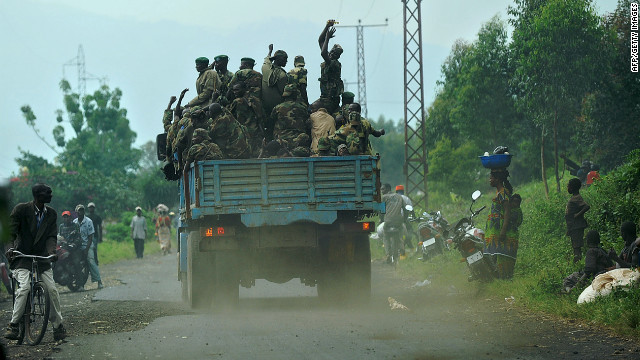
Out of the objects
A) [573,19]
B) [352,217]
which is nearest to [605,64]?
[573,19]

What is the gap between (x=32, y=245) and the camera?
973cm

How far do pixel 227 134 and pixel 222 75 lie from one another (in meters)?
2.32

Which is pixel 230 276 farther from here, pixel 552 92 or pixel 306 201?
pixel 552 92

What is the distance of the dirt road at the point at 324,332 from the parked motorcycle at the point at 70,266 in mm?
3175

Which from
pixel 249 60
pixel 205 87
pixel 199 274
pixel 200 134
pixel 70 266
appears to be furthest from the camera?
pixel 70 266

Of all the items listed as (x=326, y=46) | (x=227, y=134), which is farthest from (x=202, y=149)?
(x=326, y=46)

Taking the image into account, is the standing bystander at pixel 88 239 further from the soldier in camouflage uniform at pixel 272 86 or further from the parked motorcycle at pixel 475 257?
the parked motorcycle at pixel 475 257

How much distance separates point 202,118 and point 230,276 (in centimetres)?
228

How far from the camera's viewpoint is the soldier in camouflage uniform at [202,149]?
11.6 metres

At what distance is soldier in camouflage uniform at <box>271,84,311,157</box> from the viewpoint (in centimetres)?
1265

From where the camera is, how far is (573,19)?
1145 inches

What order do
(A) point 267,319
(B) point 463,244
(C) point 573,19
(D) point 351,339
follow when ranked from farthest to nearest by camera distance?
(C) point 573,19, (B) point 463,244, (A) point 267,319, (D) point 351,339

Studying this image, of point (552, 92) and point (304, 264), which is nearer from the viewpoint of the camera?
point (304, 264)

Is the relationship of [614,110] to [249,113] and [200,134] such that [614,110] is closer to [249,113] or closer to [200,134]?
[249,113]
